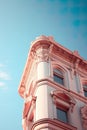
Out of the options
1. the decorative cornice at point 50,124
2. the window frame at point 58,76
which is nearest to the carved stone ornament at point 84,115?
the decorative cornice at point 50,124

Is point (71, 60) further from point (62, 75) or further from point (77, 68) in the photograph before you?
point (62, 75)

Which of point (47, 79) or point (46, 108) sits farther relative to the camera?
point (47, 79)

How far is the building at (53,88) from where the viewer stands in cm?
2041

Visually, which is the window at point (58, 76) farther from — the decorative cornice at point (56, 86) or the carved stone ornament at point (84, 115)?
the carved stone ornament at point (84, 115)

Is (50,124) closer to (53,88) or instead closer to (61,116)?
(61,116)

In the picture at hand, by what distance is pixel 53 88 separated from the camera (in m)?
23.3

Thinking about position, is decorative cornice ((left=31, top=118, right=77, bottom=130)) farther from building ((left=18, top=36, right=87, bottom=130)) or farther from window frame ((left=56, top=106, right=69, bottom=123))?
window frame ((left=56, top=106, right=69, bottom=123))

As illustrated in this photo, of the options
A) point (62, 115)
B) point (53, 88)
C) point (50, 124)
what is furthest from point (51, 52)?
point (50, 124)

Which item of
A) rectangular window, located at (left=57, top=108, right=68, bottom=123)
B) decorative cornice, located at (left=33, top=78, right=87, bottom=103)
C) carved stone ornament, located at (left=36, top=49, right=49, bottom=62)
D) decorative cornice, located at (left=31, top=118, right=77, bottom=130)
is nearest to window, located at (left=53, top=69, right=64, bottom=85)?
carved stone ornament, located at (left=36, top=49, right=49, bottom=62)

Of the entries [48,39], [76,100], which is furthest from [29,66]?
[76,100]

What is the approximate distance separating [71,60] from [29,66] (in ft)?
15.2

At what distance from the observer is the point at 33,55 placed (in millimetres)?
28281

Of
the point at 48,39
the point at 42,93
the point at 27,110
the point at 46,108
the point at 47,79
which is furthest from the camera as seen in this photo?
the point at 48,39

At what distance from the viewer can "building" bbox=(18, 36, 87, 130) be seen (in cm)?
2041
